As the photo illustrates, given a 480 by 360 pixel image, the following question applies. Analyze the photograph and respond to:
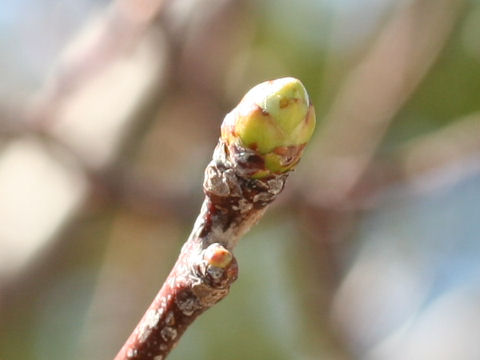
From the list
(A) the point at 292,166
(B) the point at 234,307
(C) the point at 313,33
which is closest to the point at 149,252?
(B) the point at 234,307

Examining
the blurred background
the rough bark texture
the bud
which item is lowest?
the blurred background

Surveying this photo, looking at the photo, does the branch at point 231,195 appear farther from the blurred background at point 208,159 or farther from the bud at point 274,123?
the blurred background at point 208,159

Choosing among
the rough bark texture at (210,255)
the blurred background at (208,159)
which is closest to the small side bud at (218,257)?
the rough bark texture at (210,255)

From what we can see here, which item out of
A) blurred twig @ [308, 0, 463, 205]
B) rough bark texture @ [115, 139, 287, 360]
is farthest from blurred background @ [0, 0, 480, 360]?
rough bark texture @ [115, 139, 287, 360]

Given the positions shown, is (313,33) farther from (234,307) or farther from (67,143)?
(67,143)

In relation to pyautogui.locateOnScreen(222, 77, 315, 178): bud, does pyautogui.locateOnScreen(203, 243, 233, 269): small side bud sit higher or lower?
lower

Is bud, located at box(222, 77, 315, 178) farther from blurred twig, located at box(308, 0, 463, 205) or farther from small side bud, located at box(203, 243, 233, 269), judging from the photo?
blurred twig, located at box(308, 0, 463, 205)

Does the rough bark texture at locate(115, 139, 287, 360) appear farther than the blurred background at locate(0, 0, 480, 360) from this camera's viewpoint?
No
